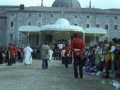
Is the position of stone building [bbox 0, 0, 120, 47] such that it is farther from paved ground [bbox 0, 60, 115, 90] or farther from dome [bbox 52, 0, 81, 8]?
paved ground [bbox 0, 60, 115, 90]

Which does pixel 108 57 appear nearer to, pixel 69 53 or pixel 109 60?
pixel 109 60

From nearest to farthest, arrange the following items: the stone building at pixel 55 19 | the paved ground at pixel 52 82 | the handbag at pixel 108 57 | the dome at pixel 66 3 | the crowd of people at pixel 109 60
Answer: the paved ground at pixel 52 82
the crowd of people at pixel 109 60
the handbag at pixel 108 57
the stone building at pixel 55 19
the dome at pixel 66 3

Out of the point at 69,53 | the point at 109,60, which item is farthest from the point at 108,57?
the point at 69,53

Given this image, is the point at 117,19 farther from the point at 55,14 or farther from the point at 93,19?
the point at 55,14

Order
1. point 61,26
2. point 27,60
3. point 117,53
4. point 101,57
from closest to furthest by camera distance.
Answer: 1. point 117,53
2. point 101,57
3. point 27,60
4. point 61,26

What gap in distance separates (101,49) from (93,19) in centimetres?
5652

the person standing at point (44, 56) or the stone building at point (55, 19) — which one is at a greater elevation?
the stone building at point (55, 19)

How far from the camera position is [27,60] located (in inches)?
942

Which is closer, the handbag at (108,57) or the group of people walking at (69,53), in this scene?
the group of people walking at (69,53)

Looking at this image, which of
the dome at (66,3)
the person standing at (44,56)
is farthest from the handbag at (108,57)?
the dome at (66,3)

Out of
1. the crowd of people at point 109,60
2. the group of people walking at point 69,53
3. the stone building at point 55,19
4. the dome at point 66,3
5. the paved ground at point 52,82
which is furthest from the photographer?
the dome at point 66,3

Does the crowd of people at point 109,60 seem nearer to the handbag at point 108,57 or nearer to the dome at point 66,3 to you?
the handbag at point 108,57

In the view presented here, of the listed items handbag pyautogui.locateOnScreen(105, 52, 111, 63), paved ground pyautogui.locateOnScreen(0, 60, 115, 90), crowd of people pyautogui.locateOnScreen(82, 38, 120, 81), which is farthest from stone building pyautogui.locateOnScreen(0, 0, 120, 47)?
paved ground pyautogui.locateOnScreen(0, 60, 115, 90)

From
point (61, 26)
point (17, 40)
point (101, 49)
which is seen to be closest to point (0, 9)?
point (17, 40)
